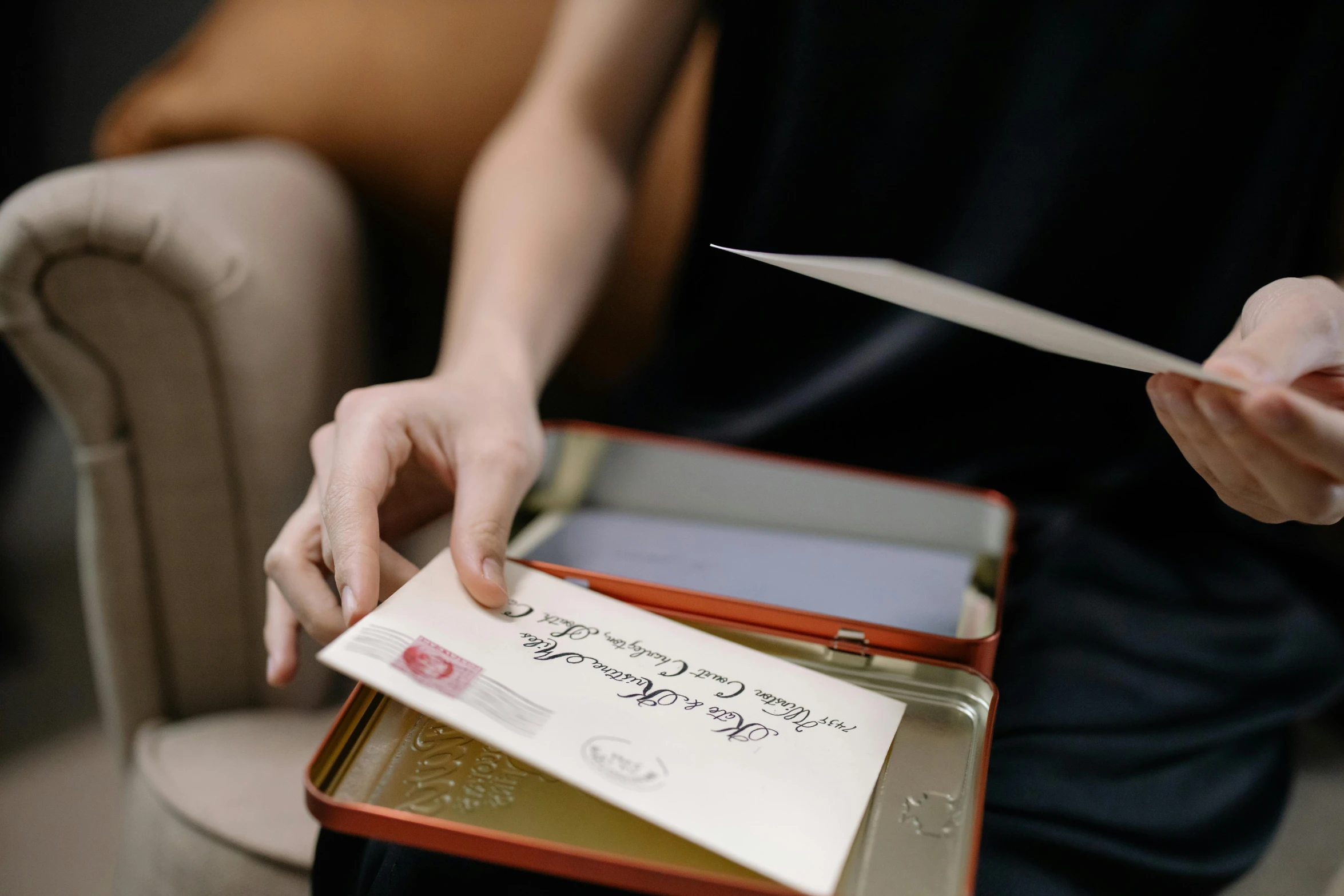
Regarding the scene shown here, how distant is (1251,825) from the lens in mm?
412

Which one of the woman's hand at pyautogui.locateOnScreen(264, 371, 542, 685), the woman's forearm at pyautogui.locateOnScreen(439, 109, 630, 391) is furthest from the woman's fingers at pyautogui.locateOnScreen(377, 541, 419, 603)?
the woman's forearm at pyautogui.locateOnScreen(439, 109, 630, 391)

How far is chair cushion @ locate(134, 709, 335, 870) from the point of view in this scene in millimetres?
502

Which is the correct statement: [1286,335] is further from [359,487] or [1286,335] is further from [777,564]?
[359,487]

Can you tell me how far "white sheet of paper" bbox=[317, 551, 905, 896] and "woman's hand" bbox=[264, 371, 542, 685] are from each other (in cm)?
2

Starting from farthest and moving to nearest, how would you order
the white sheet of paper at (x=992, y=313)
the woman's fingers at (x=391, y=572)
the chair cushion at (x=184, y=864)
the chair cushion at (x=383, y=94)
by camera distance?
the chair cushion at (x=383, y=94)
the chair cushion at (x=184, y=864)
the woman's fingers at (x=391, y=572)
the white sheet of paper at (x=992, y=313)

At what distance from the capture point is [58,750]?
82 centimetres

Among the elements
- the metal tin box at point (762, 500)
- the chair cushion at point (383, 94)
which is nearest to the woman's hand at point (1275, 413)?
the metal tin box at point (762, 500)

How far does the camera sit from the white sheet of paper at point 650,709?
0.27 meters

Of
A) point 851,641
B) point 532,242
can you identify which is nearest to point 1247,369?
point 851,641

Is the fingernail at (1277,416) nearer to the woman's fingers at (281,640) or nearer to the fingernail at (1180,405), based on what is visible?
the fingernail at (1180,405)

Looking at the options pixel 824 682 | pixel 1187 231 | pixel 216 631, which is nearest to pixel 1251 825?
pixel 824 682

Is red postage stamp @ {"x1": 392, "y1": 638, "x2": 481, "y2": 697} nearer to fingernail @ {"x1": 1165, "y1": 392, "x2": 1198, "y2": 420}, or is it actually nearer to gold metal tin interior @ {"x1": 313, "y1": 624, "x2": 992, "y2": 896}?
gold metal tin interior @ {"x1": 313, "y1": 624, "x2": 992, "y2": 896}

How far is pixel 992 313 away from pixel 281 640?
1.10ft

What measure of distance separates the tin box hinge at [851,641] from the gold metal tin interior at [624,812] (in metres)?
0.03
